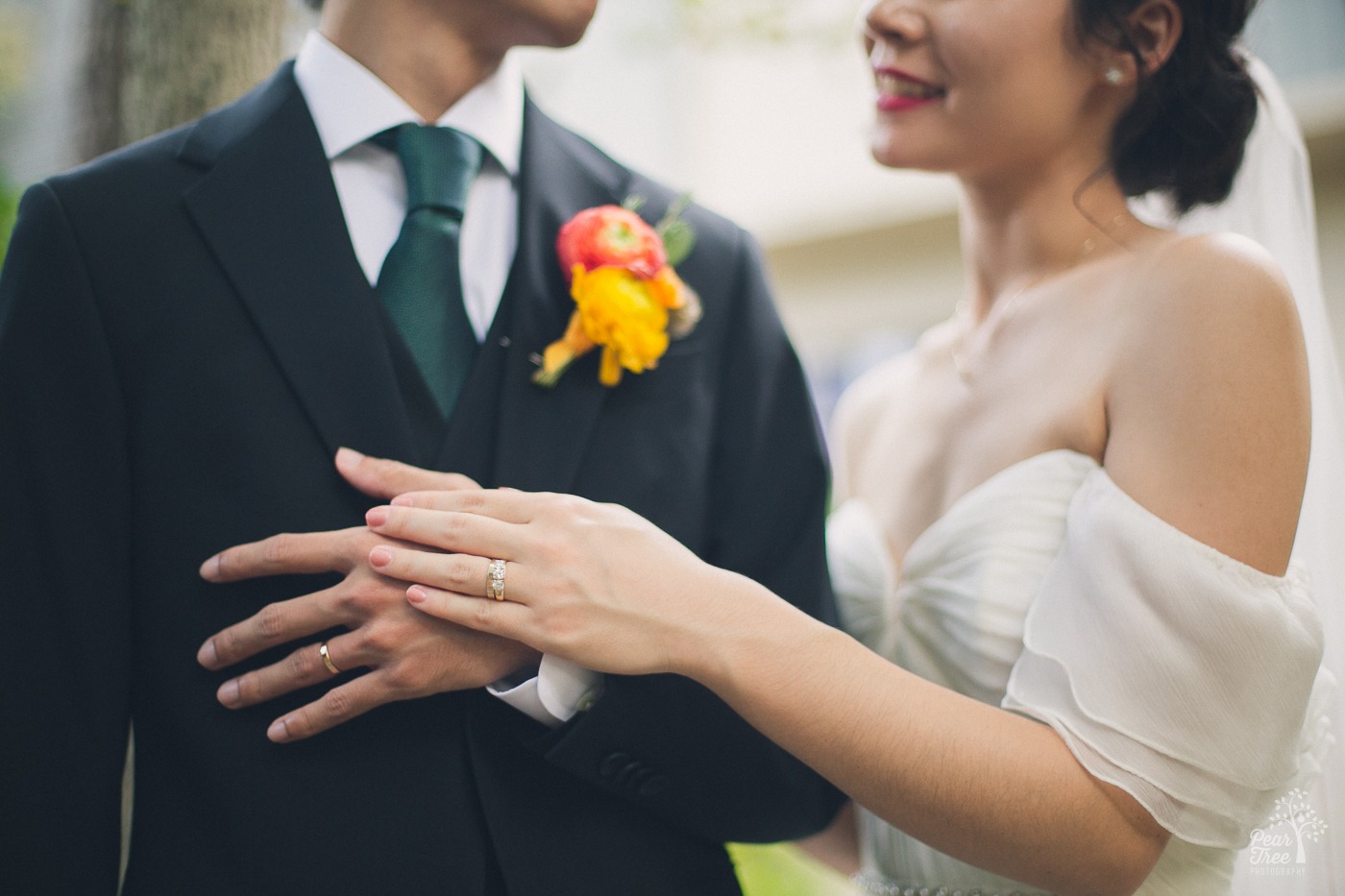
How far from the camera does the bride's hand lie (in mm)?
1310

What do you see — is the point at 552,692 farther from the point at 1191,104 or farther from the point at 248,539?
the point at 1191,104

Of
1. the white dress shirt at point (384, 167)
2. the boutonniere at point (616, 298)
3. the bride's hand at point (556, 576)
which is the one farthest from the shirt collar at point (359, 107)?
the bride's hand at point (556, 576)

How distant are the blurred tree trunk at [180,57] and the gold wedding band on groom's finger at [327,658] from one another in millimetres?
1309

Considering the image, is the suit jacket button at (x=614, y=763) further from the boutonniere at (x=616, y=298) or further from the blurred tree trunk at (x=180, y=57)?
the blurred tree trunk at (x=180, y=57)

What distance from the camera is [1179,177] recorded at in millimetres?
1932

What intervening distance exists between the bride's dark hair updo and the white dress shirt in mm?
1069

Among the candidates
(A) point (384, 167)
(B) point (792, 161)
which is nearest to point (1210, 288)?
(A) point (384, 167)

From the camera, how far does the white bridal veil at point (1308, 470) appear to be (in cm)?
178

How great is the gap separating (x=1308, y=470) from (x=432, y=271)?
151 cm

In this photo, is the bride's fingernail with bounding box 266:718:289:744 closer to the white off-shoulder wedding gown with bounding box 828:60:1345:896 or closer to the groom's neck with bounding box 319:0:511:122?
the white off-shoulder wedding gown with bounding box 828:60:1345:896

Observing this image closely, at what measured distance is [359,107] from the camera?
1.56 metres

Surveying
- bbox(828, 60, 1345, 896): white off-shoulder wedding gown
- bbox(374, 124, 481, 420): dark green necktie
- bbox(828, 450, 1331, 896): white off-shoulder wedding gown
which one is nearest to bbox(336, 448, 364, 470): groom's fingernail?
bbox(374, 124, 481, 420): dark green necktie

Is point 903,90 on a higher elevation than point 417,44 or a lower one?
lower

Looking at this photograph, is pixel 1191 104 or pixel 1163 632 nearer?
pixel 1163 632
